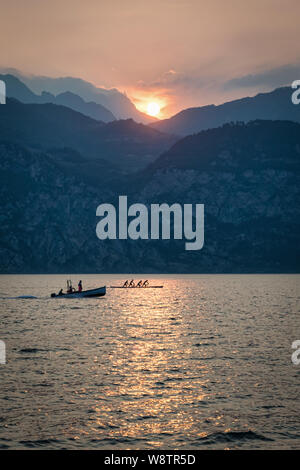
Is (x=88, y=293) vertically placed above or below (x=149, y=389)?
above

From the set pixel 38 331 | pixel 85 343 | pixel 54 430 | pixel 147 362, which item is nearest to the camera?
pixel 54 430

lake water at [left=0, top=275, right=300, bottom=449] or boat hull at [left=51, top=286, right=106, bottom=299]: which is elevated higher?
boat hull at [left=51, top=286, right=106, bottom=299]

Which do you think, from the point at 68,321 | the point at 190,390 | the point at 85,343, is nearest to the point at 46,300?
the point at 68,321

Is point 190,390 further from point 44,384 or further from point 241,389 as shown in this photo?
point 44,384

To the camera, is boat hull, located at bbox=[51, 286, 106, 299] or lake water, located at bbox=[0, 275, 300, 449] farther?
boat hull, located at bbox=[51, 286, 106, 299]

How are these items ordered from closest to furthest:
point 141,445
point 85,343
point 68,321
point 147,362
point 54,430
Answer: point 141,445 < point 54,430 < point 147,362 < point 85,343 < point 68,321

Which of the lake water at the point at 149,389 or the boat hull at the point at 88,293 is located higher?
the boat hull at the point at 88,293

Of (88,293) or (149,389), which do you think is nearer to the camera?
(149,389)

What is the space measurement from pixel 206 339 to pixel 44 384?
28230mm

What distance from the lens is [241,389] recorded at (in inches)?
1387

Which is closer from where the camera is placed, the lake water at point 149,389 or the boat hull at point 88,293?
the lake water at point 149,389

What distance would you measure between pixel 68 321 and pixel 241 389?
49968 millimetres

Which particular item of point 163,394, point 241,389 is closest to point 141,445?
point 163,394
